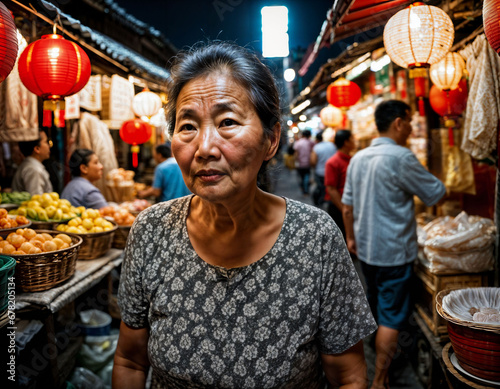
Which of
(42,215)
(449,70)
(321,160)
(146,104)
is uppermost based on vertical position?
(146,104)

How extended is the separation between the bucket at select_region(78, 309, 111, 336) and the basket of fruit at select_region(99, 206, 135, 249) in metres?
0.86

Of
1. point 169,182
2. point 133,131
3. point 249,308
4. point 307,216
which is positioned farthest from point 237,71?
point 133,131

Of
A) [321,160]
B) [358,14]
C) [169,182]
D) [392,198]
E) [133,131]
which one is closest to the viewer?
[392,198]

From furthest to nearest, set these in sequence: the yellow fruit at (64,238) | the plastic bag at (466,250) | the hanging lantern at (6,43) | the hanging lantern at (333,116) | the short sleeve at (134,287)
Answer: the hanging lantern at (333,116) → the plastic bag at (466,250) → the yellow fruit at (64,238) → the hanging lantern at (6,43) → the short sleeve at (134,287)

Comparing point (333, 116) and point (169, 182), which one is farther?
point (333, 116)

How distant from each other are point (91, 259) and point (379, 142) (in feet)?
11.2

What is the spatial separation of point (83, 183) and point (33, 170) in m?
0.73

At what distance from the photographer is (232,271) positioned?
1.75m

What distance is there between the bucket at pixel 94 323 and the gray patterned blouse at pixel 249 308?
2736 mm

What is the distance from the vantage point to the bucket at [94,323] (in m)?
4.25

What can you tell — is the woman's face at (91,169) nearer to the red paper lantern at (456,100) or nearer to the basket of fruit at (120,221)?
the basket of fruit at (120,221)

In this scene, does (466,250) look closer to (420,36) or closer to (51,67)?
(420,36)

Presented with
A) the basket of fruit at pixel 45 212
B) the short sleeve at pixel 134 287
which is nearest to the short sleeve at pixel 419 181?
the short sleeve at pixel 134 287

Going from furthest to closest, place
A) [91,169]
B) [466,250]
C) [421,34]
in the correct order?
[91,169], [466,250], [421,34]
